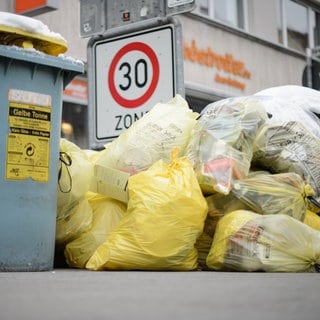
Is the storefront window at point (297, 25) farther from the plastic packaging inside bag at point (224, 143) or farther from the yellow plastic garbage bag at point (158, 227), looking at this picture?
the yellow plastic garbage bag at point (158, 227)

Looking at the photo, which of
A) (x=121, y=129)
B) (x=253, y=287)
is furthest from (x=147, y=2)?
(x=253, y=287)

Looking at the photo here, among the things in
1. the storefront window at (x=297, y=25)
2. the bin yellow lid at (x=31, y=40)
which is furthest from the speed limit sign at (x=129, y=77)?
the storefront window at (x=297, y=25)

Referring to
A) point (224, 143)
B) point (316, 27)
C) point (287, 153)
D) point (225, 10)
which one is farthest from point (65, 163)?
point (316, 27)

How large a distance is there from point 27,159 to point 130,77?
1.48 metres

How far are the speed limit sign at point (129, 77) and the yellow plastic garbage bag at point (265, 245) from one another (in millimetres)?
1194

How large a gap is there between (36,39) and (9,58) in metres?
0.26

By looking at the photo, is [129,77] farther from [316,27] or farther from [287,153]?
[316,27]

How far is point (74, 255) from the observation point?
14.9 ft

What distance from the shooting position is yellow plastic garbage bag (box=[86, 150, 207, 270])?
411 cm

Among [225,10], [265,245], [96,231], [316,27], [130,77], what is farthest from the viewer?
[316,27]

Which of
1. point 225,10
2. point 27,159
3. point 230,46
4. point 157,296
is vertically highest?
point 225,10

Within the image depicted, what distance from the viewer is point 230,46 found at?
1454cm

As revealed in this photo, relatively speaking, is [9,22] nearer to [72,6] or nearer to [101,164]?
[101,164]

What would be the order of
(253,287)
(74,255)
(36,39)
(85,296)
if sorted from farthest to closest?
(74,255)
(36,39)
(253,287)
(85,296)
